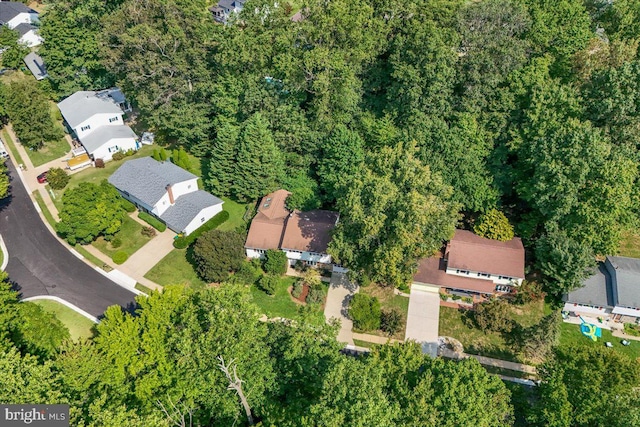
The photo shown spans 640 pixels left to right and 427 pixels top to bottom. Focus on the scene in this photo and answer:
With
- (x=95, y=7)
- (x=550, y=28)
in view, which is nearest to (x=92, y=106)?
(x=95, y=7)

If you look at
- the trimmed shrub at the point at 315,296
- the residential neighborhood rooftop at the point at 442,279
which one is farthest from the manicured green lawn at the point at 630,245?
the trimmed shrub at the point at 315,296

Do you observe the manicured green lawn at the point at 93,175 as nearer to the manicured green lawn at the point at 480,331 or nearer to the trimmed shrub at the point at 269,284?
the trimmed shrub at the point at 269,284

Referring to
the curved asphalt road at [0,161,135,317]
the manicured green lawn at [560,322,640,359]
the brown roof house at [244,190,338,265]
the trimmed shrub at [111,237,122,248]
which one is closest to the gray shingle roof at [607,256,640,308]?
the manicured green lawn at [560,322,640,359]

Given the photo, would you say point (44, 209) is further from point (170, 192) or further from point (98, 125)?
point (170, 192)

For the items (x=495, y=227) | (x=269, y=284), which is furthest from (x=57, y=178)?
(x=495, y=227)

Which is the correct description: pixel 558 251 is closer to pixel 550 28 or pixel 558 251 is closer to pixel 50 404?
pixel 550 28

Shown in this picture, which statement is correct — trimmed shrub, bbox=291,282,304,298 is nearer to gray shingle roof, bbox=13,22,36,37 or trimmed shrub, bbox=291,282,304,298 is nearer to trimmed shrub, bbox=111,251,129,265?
trimmed shrub, bbox=111,251,129,265
